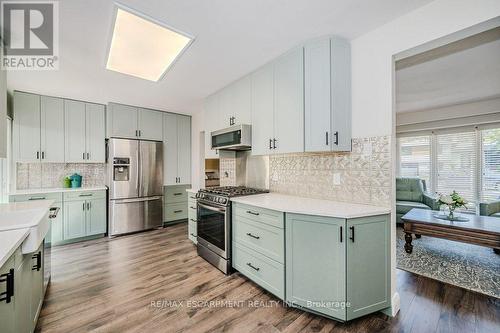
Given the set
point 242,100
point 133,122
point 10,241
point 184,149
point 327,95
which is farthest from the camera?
point 184,149

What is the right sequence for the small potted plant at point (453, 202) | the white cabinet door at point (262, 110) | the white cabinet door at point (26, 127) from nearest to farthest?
the white cabinet door at point (262, 110) → the small potted plant at point (453, 202) → the white cabinet door at point (26, 127)

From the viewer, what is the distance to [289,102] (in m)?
2.30

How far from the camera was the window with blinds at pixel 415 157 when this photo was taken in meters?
5.10

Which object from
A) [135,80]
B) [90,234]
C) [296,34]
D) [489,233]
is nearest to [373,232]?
[296,34]

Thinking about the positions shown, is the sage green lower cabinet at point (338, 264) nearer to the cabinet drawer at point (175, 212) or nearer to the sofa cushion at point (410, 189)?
the cabinet drawer at point (175, 212)

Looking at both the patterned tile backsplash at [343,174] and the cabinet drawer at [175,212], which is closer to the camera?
the patterned tile backsplash at [343,174]

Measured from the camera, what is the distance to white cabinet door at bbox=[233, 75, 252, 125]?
9.39 feet

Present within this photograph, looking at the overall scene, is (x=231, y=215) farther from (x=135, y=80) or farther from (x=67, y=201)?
(x=67, y=201)

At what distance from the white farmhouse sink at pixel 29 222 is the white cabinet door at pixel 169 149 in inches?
102

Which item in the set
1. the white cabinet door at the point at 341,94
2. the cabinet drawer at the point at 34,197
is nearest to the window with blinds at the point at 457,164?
the white cabinet door at the point at 341,94

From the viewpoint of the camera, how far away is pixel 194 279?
2.44 metres

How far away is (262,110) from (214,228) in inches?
63.6

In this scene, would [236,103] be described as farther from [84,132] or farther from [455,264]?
[455,264]

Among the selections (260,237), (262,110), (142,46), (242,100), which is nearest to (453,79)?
(262,110)
